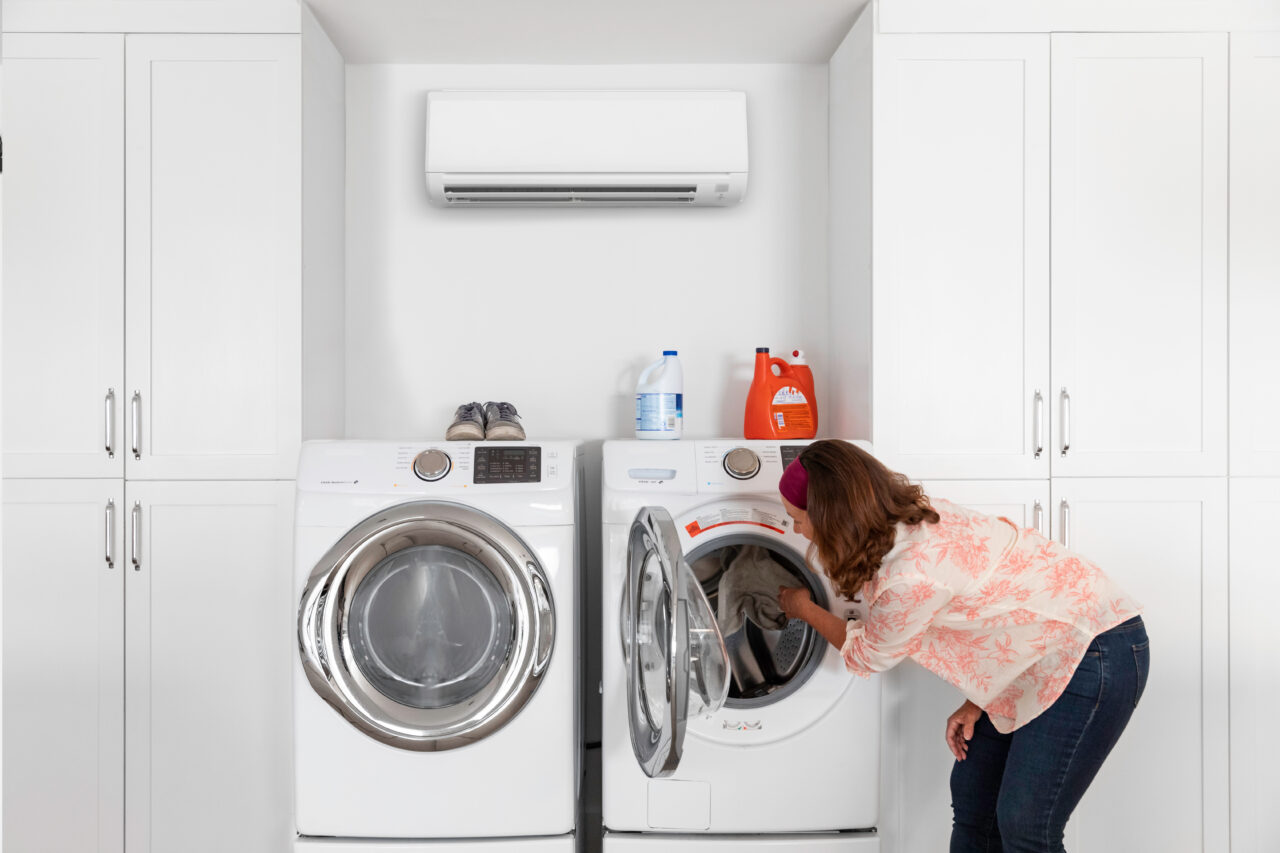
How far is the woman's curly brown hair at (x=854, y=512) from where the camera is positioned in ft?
5.33

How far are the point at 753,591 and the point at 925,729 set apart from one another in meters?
0.61

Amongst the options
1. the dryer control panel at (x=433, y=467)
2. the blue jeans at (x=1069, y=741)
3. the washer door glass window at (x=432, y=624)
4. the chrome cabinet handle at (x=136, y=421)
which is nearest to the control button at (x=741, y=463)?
the dryer control panel at (x=433, y=467)

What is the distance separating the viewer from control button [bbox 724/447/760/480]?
1.98 m

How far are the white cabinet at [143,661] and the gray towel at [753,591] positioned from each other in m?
1.10

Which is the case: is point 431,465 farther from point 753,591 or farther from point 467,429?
point 753,591

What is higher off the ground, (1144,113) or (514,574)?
(1144,113)

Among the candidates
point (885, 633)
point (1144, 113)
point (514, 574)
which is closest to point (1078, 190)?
point (1144, 113)

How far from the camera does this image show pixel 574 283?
102 inches

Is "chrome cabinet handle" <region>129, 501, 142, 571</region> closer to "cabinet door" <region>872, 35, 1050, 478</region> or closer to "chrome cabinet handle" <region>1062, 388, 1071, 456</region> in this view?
"cabinet door" <region>872, 35, 1050, 478</region>

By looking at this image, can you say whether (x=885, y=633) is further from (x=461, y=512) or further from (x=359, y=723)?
(x=359, y=723)

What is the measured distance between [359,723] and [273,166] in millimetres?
1372

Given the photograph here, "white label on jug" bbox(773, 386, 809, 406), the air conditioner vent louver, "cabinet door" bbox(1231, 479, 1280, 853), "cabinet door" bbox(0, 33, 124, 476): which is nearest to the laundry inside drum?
"white label on jug" bbox(773, 386, 809, 406)

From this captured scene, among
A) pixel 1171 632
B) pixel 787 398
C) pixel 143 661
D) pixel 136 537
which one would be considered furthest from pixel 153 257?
pixel 1171 632

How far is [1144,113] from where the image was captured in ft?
7.10
